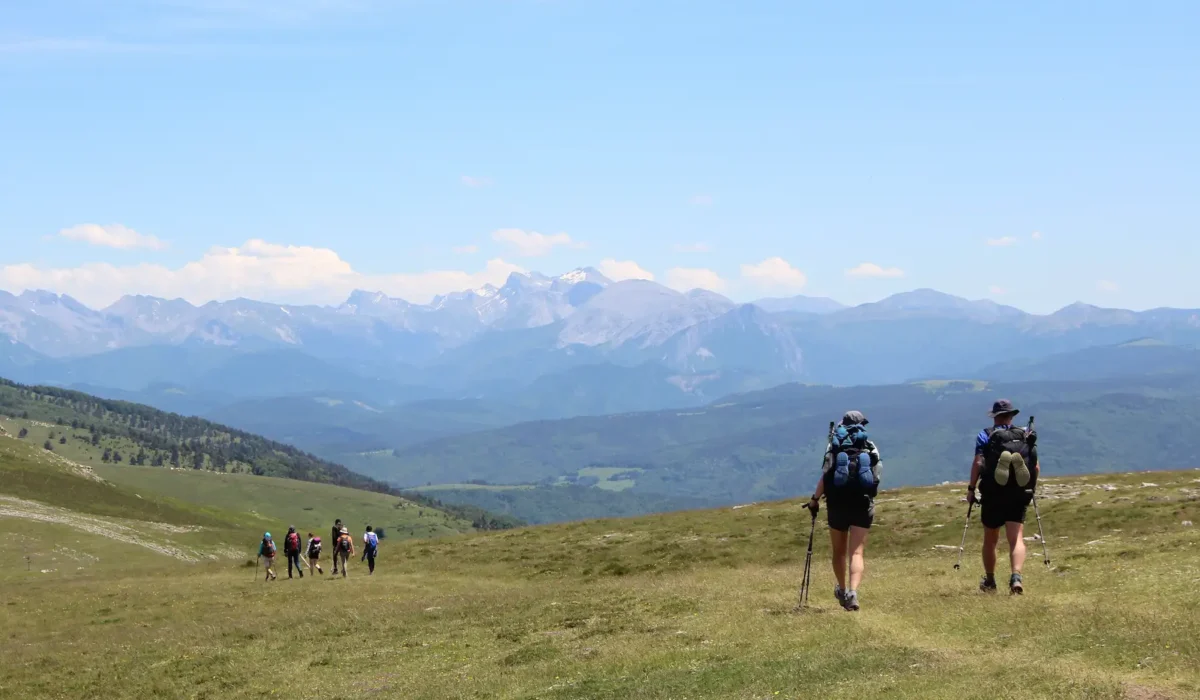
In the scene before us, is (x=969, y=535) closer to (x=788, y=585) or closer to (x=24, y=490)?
(x=788, y=585)

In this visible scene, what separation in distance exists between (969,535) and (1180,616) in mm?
27613

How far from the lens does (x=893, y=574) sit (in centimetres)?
3294

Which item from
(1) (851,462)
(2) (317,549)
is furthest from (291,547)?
(1) (851,462)

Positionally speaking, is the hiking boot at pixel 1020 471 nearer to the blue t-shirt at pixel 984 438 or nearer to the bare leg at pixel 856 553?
the blue t-shirt at pixel 984 438

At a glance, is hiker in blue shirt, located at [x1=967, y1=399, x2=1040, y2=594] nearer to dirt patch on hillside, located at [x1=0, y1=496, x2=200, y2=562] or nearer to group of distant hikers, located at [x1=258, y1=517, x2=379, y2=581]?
group of distant hikers, located at [x1=258, y1=517, x2=379, y2=581]

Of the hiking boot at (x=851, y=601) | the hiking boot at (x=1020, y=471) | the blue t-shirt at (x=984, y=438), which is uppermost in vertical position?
the blue t-shirt at (x=984, y=438)

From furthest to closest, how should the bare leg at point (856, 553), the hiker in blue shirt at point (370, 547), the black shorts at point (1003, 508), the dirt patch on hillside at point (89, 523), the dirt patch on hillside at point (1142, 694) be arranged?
1. the dirt patch on hillside at point (89, 523)
2. the hiker in blue shirt at point (370, 547)
3. the black shorts at point (1003, 508)
4. the bare leg at point (856, 553)
5. the dirt patch on hillside at point (1142, 694)

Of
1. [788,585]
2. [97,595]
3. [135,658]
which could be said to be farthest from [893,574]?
[97,595]

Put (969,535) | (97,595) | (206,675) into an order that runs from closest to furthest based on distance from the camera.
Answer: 1. (206,675)
2. (969,535)
3. (97,595)

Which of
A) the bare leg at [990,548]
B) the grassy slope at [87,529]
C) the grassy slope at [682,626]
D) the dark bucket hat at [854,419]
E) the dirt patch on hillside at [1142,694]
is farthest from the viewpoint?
the grassy slope at [87,529]

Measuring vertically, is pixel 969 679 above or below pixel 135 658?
above

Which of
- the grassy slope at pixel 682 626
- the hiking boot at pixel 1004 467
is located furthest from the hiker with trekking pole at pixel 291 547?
the hiking boot at pixel 1004 467

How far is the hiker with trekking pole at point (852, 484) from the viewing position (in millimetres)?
21953

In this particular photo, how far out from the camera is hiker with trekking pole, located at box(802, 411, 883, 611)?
2195 cm
